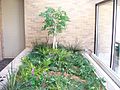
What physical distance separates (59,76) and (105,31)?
9.33ft

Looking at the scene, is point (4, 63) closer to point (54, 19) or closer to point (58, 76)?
point (54, 19)

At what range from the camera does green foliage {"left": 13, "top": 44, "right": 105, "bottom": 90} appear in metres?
3.48

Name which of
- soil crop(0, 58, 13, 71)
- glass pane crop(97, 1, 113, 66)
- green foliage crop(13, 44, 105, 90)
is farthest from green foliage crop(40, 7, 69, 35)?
soil crop(0, 58, 13, 71)

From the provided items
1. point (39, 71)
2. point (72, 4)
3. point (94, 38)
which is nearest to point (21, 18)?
point (72, 4)

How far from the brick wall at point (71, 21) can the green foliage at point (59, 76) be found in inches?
79.9

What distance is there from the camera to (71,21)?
24.7 feet

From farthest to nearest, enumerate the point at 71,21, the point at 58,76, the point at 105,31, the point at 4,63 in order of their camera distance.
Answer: the point at 4,63, the point at 71,21, the point at 105,31, the point at 58,76

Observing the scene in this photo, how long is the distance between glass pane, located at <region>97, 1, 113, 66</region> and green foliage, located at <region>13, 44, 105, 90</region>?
3.10 ft

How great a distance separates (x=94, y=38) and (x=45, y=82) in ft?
14.0

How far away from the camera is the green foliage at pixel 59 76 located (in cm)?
348

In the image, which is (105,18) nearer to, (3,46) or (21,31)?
(21,31)

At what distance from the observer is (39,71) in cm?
413

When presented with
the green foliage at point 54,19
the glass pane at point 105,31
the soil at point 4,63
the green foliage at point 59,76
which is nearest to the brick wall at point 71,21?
the glass pane at point 105,31

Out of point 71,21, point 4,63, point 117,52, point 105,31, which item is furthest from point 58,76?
point 4,63
